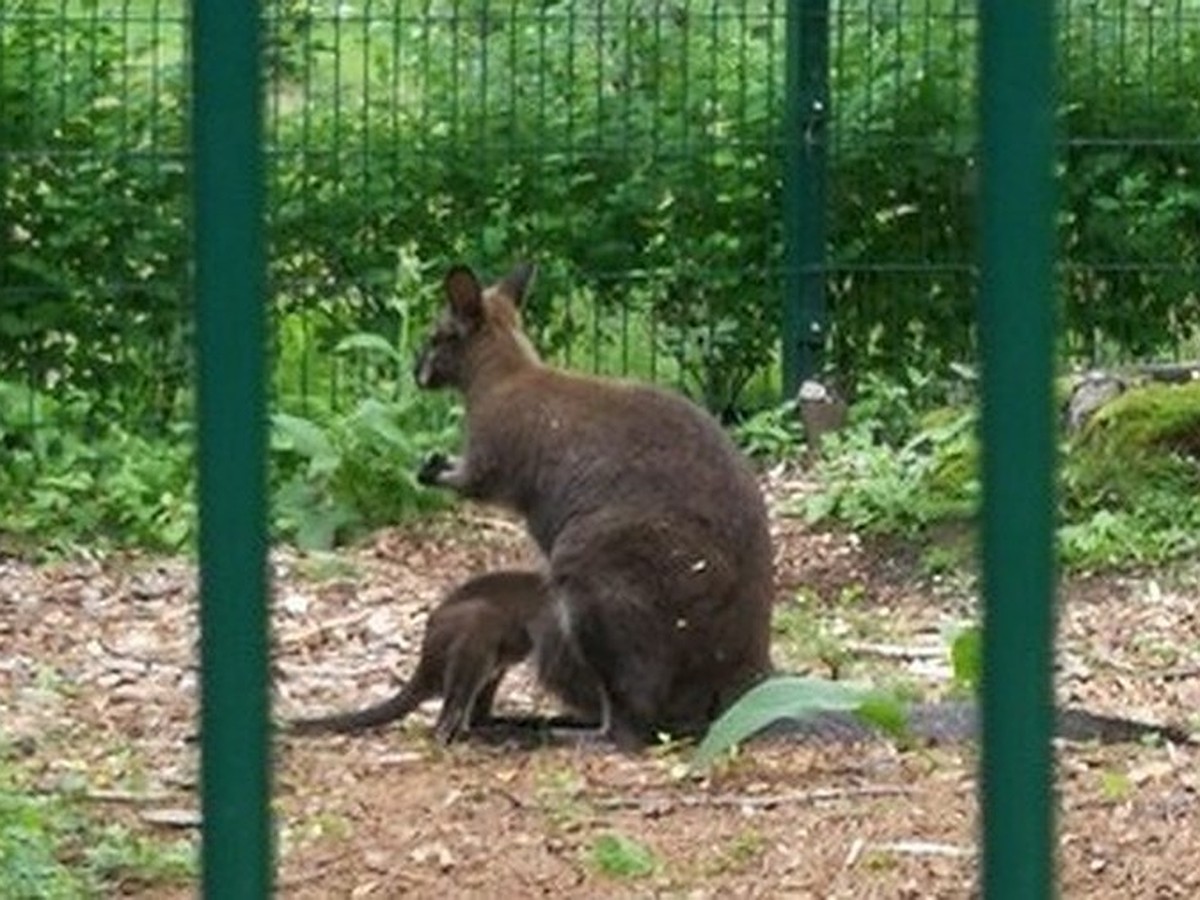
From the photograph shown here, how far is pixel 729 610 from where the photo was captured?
27.5 ft

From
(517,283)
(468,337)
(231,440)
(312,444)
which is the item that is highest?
(231,440)

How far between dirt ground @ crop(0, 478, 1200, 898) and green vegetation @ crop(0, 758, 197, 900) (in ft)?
0.31

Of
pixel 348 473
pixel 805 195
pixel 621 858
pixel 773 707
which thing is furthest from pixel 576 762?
pixel 805 195

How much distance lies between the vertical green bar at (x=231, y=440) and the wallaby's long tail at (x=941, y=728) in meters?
5.45

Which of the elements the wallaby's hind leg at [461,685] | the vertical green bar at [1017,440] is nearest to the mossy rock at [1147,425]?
the wallaby's hind leg at [461,685]

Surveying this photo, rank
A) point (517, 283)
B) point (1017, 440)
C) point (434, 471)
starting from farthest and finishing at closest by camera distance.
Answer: point (517, 283) < point (434, 471) < point (1017, 440)

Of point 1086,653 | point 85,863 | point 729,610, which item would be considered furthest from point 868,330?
point 85,863

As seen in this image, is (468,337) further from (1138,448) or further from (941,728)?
(941,728)

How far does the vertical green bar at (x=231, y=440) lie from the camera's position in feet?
7.23

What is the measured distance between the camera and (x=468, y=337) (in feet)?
32.0

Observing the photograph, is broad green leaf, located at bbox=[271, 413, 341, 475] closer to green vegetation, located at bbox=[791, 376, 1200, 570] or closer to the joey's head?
the joey's head

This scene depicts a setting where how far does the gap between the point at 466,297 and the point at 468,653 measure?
1.76 meters

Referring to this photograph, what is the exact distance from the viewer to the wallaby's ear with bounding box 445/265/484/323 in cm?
977

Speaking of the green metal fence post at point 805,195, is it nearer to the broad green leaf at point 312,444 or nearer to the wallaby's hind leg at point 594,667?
the broad green leaf at point 312,444
